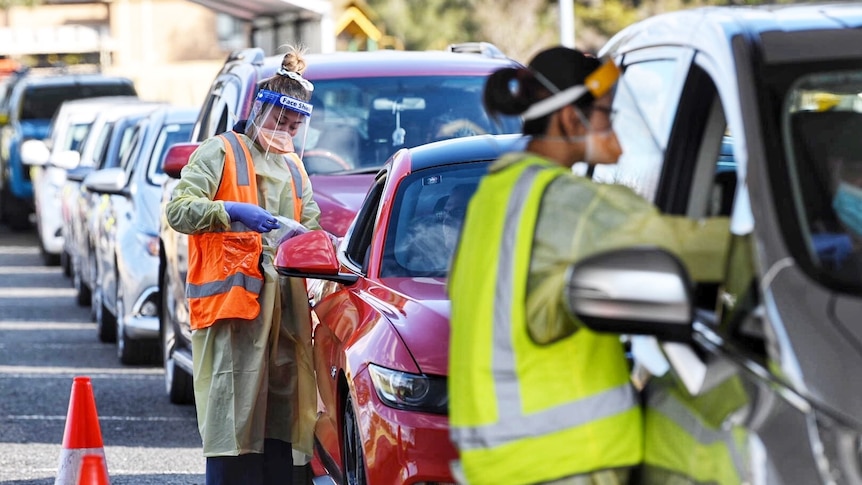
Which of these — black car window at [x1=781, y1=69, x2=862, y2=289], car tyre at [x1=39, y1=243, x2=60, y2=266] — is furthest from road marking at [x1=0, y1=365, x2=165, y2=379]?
car tyre at [x1=39, y1=243, x2=60, y2=266]

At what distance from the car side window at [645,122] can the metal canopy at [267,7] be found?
55.6 feet

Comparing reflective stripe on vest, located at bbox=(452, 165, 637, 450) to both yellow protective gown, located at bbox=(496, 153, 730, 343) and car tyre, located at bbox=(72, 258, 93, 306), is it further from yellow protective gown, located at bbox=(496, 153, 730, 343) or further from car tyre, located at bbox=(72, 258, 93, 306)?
car tyre, located at bbox=(72, 258, 93, 306)

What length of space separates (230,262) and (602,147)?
3202 millimetres

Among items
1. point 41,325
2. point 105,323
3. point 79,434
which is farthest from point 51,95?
point 79,434

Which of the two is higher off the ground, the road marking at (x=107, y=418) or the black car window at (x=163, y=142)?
the black car window at (x=163, y=142)

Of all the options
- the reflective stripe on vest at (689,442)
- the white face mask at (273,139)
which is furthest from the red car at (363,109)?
the reflective stripe on vest at (689,442)

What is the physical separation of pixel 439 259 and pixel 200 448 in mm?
3084

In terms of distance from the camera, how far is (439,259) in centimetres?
679

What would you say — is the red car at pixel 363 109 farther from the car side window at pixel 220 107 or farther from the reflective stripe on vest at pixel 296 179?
the reflective stripe on vest at pixel 296 179

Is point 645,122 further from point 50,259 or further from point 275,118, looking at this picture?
point 50,259

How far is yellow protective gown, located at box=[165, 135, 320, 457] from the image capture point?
6840 mm

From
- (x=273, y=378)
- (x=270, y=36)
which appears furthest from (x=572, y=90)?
(x=270, y=36)

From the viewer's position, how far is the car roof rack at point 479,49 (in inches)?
429

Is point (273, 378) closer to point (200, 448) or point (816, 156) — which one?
point (200, 448)
